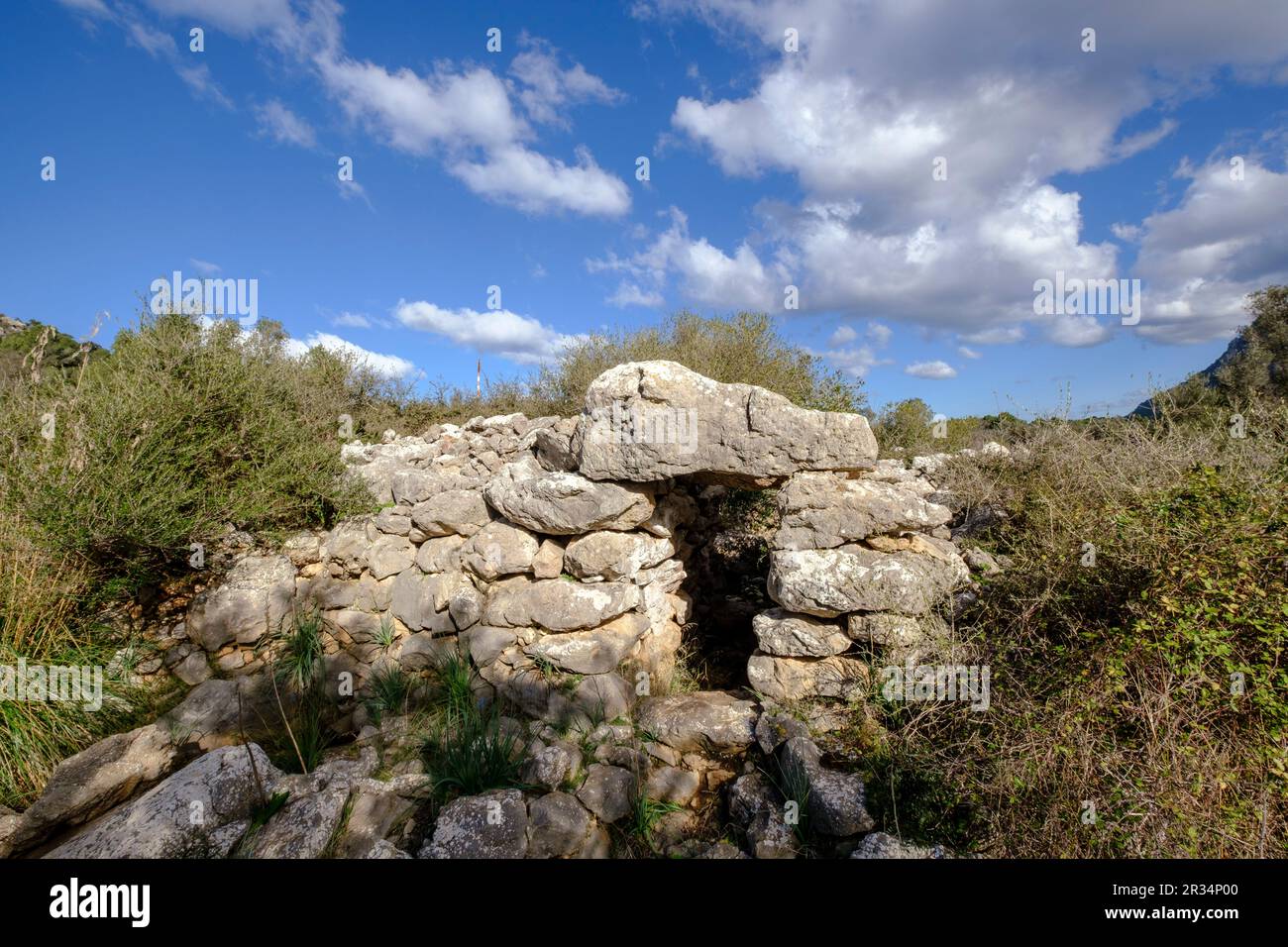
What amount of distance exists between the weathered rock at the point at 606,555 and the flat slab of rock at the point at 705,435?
23.8 inches

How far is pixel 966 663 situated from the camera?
3.58 m

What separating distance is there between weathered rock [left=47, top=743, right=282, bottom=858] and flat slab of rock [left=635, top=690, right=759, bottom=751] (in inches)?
102

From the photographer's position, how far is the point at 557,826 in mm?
2994

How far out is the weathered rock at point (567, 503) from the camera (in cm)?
457

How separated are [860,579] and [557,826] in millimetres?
2804

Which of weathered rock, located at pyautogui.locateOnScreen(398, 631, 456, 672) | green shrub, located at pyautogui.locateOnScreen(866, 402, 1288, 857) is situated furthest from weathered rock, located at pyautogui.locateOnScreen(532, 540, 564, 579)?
green shrub, located at pyautogui.locateOnScreen(866, 402, 1288, 857)

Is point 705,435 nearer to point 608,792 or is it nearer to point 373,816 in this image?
point 608,792

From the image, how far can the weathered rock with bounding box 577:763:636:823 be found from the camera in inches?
129

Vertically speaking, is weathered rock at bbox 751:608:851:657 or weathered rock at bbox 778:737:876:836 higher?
weathered rock at bbox 751:608:851:657

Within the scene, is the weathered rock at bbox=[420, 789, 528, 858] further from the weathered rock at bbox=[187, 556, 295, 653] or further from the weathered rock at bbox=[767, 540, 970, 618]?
the weathered rock at bbox=[187, 556, 295, 653]

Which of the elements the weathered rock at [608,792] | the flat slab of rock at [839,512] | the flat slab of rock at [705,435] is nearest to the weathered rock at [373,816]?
the weathered rock at [608,792]

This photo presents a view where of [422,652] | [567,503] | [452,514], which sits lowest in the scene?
[422,652]

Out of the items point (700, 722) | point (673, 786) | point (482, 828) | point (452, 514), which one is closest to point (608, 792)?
point (673, 786)
